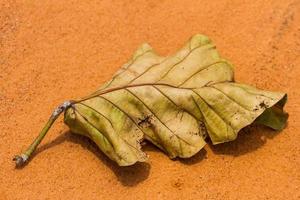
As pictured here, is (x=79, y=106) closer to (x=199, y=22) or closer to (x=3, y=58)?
(x=3, y=58)

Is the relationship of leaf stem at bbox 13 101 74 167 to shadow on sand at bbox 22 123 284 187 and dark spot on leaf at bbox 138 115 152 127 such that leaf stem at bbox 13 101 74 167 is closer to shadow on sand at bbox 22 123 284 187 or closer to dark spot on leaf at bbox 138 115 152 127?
shadow on sand at bbox 22 123 284 187

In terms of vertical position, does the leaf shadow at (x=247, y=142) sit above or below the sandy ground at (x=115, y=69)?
below

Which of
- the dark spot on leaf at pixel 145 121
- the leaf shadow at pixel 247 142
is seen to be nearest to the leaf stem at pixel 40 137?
the dark spot on leaf at pixel 145 121

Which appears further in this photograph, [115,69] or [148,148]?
[115,69]

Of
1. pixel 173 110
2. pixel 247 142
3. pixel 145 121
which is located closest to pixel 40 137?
pixel 145 121

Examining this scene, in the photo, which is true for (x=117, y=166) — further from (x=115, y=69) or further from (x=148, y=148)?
(x=115, y=69)

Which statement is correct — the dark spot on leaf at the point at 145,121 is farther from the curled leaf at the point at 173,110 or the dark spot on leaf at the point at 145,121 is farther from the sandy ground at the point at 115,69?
the sandy ground at the point at 115,69

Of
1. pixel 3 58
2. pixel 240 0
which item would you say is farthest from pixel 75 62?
pixel 240 0
